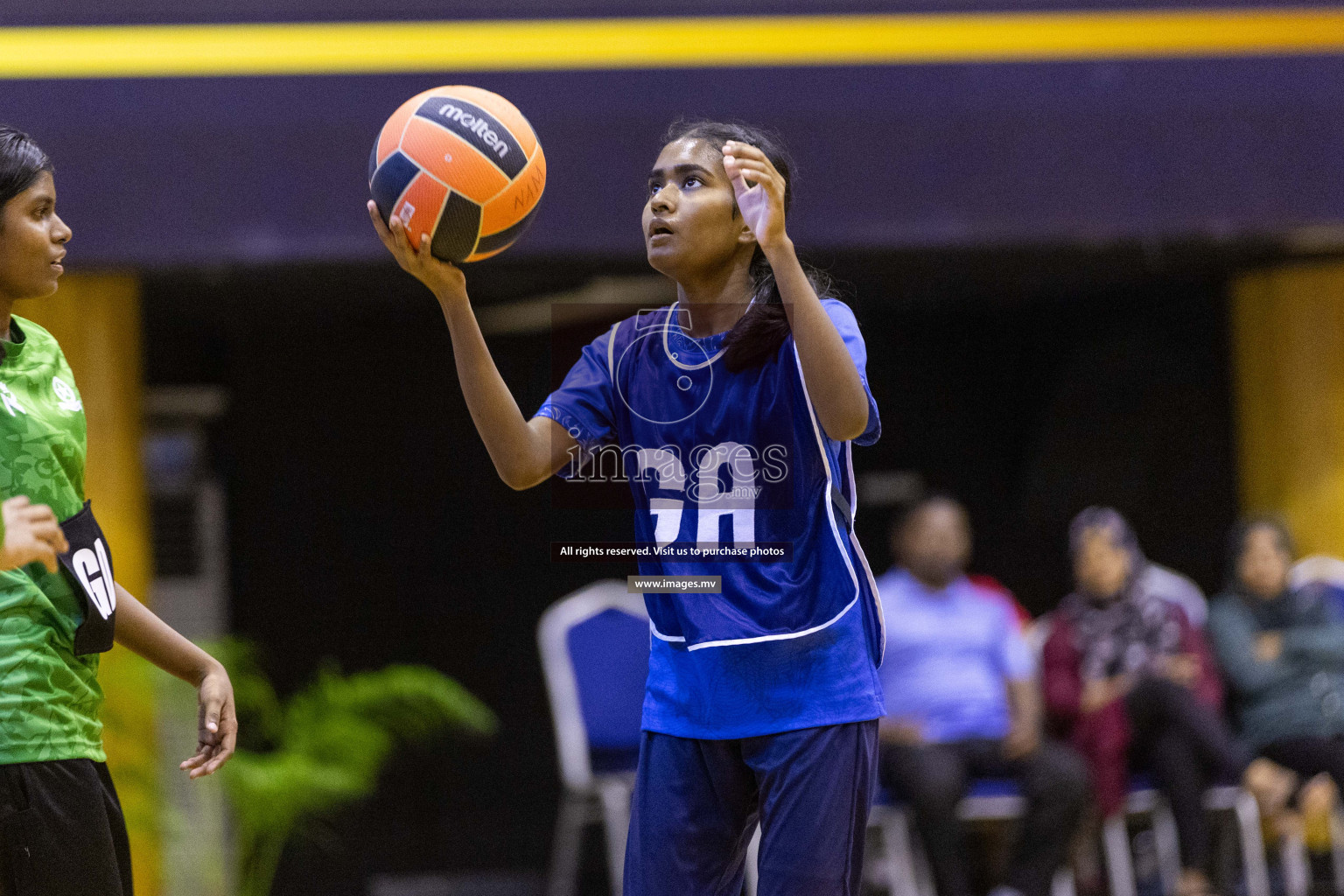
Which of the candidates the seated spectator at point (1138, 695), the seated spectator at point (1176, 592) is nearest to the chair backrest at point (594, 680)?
the seated spectator at point (1138, 695)

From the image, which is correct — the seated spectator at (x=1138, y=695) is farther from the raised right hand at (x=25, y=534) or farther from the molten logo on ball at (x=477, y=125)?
the raised right hand at (x=25, y=534)

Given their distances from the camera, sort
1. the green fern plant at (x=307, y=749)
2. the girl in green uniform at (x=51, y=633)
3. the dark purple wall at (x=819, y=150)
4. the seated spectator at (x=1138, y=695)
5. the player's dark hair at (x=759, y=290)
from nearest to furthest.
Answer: the girl in green uniform at (x=51, y=633), the player's dark hair at (x=759, y=290), the green fern plant at (x=307, y=749), the seated spectator at (x=1138, y=695), the dark purple wall at (x=819, y=150)

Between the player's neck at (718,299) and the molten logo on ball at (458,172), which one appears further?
the player's neck at (718,299)

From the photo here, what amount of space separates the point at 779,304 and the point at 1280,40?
479 centimetres

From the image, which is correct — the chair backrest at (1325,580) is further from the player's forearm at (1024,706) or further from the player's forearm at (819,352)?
the player's forearm at (819,352)

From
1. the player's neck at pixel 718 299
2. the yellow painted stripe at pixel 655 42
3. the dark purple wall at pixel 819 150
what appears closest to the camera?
the player's neck at pixel 718 299

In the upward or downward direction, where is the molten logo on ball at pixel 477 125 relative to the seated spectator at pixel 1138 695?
upward

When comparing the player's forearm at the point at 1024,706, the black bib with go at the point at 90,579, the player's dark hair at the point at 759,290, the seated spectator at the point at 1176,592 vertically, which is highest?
the player's dark hair at the point at 759,290

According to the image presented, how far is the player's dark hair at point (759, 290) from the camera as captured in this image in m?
2.28

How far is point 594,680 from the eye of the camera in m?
5.60

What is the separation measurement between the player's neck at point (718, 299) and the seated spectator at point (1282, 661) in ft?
13.1

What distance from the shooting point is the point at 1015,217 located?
591 centimetres

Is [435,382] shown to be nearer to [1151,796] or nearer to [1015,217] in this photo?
[1015,217]

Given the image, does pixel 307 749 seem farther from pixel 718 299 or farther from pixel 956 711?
pixel 718 299
